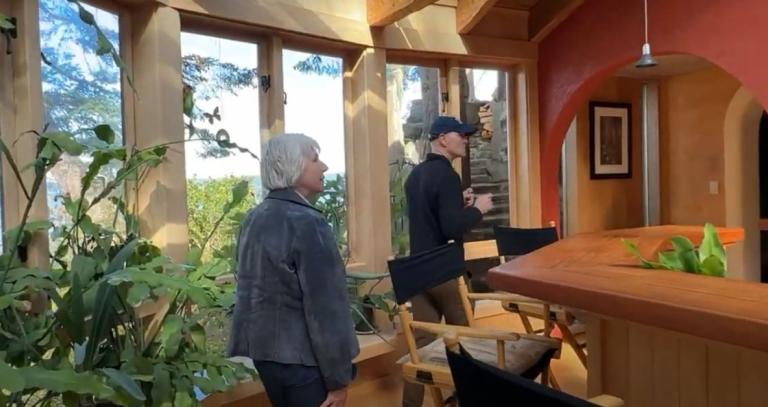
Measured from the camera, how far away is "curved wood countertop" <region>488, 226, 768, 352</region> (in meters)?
1.07

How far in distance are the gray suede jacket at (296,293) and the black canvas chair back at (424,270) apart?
720mm

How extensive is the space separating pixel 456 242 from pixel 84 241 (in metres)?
1.55

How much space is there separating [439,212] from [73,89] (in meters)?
1.60

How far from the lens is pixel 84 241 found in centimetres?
225

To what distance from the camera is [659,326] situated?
3.94 ft

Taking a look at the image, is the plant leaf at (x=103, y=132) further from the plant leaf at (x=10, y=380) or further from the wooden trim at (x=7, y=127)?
the plant leaf at (x=10, y=380)

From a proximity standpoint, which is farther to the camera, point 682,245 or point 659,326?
point 682,245

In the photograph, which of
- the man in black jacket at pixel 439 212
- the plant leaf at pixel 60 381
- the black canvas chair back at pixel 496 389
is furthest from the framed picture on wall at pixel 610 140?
the plant leaf at pixel 60 381

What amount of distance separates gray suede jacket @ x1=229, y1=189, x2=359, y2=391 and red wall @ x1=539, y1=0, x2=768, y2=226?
2.66 meters

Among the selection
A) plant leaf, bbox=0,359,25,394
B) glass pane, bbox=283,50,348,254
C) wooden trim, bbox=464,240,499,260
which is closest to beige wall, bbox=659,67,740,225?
wooden trim, bbox=464,240,499,260

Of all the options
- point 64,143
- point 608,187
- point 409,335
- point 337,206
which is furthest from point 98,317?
point 608,187

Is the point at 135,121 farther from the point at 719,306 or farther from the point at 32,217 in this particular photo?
the point at 719,306

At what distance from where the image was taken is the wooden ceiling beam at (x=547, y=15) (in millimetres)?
4293

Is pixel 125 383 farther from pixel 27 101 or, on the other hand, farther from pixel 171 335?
pixel 27 101
